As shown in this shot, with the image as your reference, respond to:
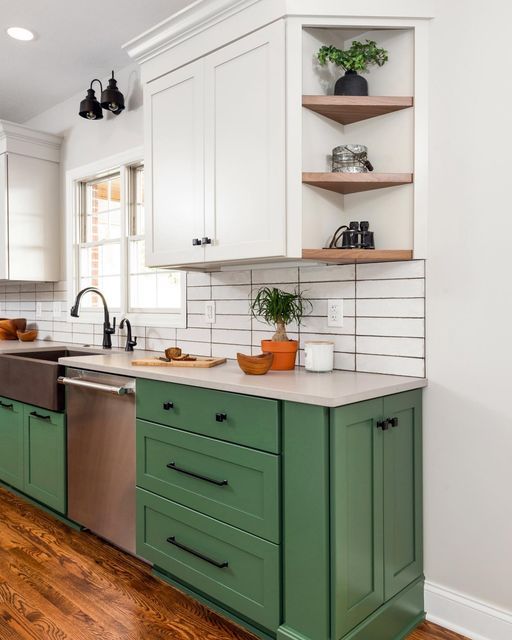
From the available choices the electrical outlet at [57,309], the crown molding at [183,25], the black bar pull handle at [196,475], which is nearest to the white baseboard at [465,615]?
the black bar pull handle at [196,475]

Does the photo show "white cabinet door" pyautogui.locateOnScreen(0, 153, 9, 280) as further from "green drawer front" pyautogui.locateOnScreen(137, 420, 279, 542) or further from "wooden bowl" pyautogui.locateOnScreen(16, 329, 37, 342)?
"green drawer front" pyautogui.locateOnScreen(137, 420, 279, 542)

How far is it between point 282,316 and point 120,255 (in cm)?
161

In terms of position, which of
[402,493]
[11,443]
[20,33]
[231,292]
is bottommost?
[11,443]

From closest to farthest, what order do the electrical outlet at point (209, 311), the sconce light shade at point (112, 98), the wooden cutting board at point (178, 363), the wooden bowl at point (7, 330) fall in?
the wooden cutting board at point (178, 363) < the electrical outlet at point (209, 311) < the sconce light shade at point (112, 98) < the wooden bowl at point (7, 330)

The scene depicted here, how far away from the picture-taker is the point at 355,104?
1.99 metres

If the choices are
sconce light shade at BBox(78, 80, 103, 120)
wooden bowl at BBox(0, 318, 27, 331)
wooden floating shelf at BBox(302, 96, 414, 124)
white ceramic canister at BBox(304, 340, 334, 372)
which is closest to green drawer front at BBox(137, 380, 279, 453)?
white ceramic canister at BBox(304, 340, 334, 372)

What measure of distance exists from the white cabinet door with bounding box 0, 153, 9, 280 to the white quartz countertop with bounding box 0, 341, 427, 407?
1729 mm

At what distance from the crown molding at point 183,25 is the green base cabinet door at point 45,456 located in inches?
72.0

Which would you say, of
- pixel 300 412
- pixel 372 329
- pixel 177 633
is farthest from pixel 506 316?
pixel 177 633

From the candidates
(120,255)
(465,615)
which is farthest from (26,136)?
(465,615)

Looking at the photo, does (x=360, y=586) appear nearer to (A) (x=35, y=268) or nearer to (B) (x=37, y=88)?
(A) (x=35, y=268)

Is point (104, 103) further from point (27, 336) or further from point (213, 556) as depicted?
point (213, 556)

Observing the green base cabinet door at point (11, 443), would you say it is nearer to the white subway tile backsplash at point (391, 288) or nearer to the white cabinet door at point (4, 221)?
the white cabinet door at point (4, 221)

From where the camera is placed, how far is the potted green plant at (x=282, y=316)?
224 cm
